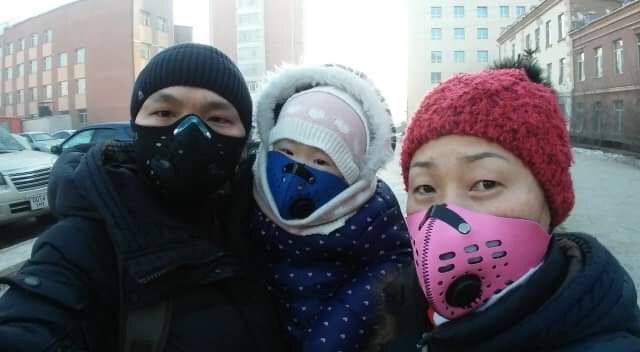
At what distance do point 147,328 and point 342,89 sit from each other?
45.7 inches

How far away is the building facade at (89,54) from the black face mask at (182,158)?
147 feet

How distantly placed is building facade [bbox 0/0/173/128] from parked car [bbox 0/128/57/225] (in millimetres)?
37885

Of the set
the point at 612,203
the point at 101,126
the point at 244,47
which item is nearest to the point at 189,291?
the point at 101,126

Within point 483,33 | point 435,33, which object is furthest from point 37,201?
point 483,33

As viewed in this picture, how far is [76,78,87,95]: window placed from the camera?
46.8m

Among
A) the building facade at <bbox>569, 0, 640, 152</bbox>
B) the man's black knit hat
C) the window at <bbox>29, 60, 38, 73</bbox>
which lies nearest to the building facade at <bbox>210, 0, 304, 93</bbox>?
the window at <bbox>29, 60, 38, 73</bbox>

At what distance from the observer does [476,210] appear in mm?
1293

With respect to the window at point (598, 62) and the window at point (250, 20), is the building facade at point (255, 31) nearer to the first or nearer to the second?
the window at point (250, 20)

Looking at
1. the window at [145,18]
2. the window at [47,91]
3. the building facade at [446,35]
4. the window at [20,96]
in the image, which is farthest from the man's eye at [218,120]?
the window at [20,96]

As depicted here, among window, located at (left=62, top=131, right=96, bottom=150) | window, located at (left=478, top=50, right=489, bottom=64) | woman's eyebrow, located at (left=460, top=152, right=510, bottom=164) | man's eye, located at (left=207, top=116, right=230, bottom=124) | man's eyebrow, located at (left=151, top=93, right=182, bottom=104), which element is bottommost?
woman's eyebrow, located at (left=460, top=152, right=510, bottom=164)

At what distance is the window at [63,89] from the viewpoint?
159ft

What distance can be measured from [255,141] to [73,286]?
996 mm

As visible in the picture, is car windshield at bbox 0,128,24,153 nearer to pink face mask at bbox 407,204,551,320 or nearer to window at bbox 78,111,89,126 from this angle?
pink face mask at bbox 407,204,551,320

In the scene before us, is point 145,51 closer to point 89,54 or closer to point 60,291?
point 89,54
